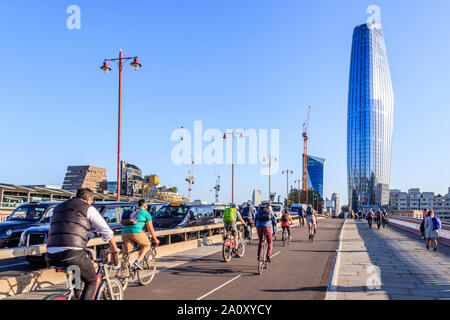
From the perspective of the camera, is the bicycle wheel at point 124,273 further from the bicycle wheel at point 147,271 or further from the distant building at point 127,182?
the distant building at point 127,182

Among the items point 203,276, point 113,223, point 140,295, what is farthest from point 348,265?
point 113,223

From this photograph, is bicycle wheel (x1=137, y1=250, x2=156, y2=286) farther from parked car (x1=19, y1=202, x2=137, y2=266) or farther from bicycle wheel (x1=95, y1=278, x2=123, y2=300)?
parked car (x1=19, y1=202, x2=137, y2=266)

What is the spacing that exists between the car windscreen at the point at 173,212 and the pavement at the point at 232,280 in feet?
12.8

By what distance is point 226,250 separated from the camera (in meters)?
12.2

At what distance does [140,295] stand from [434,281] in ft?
22.9

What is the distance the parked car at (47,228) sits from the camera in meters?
10.3

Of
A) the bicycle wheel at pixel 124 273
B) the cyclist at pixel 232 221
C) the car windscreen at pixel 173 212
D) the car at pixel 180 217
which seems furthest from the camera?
the car windscreen at pixel 173 212

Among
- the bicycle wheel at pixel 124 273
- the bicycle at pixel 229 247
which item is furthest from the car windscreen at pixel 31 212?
the bicycle wheel at pixel 124 273

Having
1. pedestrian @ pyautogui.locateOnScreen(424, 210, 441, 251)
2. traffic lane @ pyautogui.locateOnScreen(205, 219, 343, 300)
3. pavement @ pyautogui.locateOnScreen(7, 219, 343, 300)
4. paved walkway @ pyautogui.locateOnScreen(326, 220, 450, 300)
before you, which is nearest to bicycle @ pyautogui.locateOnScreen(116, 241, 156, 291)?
pavement @ pyautogui.locateOnScreen(7, 219, 343, 300)

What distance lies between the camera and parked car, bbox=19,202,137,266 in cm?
1032

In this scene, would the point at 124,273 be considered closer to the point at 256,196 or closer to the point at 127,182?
the point at 256,196

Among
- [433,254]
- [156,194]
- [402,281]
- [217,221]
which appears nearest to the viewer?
[402,281]
